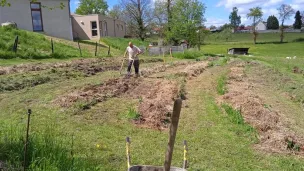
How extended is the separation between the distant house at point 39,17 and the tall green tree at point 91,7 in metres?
46.2

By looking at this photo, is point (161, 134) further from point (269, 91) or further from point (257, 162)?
point (269, 91)

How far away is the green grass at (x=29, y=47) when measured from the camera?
19625 mm

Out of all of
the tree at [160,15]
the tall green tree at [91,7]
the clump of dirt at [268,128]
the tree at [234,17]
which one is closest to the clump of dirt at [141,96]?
the clump of dirt at [268,128]

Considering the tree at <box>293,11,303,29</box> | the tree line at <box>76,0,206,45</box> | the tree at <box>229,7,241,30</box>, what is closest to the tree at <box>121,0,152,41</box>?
the tree line at <box>76,0,206,45</box>

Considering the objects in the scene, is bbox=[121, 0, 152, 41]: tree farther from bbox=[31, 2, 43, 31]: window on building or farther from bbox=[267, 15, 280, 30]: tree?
bbox=[267, 15, 280, 30]: tree

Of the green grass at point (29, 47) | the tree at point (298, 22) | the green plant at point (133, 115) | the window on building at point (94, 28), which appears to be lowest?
the green plant at point (133, 115)

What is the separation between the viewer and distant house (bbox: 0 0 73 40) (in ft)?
94.9

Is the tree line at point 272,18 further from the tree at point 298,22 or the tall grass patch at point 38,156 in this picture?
the tall grass patch at point 38,156

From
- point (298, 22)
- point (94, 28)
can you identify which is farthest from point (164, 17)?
point (298, 22)

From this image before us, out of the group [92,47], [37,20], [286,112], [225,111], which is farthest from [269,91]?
[37,20]

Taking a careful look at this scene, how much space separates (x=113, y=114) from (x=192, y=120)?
2.07m

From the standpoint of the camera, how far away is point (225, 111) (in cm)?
921

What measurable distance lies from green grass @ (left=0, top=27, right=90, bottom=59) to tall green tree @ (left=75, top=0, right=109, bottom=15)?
5450 cm

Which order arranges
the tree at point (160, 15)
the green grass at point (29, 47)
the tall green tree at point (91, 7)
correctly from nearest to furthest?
1. the green grass at point (29, 47)
2. the tree at point (160, 15)
3. the tall green tree at point (91, 7)
